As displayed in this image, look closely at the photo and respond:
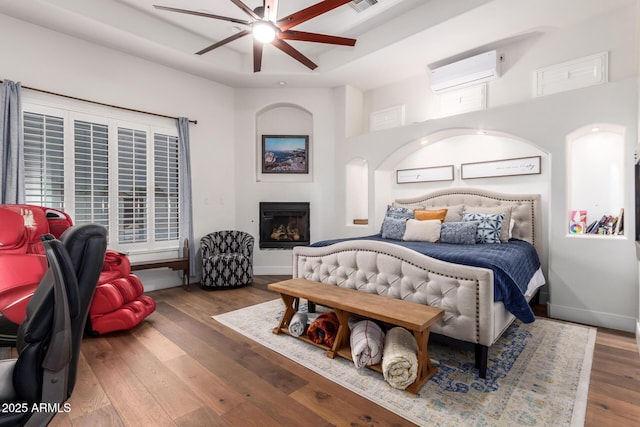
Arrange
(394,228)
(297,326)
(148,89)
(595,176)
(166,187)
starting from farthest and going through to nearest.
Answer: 1. (166,187)
2. (148,89)
3. (394,228)
4. (595,176)
5. (297,326)

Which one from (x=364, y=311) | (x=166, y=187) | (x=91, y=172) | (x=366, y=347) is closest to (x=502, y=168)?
(x=364, y=311)

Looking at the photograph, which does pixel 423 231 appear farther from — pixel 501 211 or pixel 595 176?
pixel 595 176

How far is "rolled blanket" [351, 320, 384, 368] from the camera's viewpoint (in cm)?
218

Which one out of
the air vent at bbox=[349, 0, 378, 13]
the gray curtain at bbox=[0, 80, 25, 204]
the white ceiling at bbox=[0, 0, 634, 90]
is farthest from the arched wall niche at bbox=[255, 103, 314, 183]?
the gray curtain at bbox=[0, 80, 25, 204]

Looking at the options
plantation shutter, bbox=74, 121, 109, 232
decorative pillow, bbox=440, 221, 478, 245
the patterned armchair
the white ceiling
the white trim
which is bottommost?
the white trim

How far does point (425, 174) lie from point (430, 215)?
3.02 ft

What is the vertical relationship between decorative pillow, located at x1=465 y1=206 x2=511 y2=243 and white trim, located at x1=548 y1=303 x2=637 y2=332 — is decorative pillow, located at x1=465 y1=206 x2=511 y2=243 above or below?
above

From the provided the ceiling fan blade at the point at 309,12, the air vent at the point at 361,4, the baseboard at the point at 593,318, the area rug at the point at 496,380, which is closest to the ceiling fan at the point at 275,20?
the ceiling fan blade at the point at 309,12

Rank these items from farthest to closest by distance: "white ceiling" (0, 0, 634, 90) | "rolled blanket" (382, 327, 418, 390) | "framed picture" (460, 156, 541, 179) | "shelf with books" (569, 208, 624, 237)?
"framed picture" (460, 156, 541, 179) → "white ceiling" (0, 0, 634, 90) → "shelf with books" (569, 208, 624, 237) → "rolled blanket" (382, 327, 418, 390)

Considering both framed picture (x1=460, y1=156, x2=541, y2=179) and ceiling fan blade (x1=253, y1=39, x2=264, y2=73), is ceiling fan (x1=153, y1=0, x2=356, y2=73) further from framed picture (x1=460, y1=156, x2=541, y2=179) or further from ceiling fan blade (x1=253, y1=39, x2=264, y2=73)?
framed picture (x1=460, y1=156, x2=541, y2=179)

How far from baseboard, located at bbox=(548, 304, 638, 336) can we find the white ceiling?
3.09 m

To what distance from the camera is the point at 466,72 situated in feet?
13.4

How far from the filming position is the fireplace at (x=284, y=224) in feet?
17.5

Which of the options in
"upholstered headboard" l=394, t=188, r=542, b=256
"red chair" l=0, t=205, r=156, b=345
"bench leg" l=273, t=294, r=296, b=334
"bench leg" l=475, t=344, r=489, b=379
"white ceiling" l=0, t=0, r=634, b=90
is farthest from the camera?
"upholstered headboard" l=394, t=188, r=542, b=256
